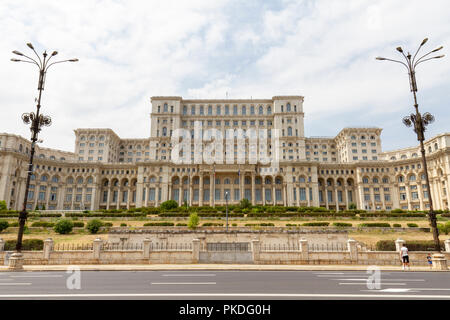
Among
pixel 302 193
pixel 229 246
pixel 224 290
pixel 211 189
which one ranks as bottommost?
pixel 229 246

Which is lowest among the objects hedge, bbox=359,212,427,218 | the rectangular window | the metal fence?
the metal fence

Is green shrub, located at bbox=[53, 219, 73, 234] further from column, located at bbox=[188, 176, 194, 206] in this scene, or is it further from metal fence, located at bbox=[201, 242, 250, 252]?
column, located at bbox=[188, 176, 194, 206]

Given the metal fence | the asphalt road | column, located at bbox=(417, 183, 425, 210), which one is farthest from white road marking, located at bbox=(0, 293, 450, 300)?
column, located at bbox=(417, 183, 425, 210)

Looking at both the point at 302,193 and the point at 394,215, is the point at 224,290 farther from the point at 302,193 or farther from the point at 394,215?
the point at 302,193

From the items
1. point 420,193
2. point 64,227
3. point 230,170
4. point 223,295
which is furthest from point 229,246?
point 420,193

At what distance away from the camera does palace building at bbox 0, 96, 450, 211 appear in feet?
268

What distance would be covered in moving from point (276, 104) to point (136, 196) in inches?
2187

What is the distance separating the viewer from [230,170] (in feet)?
264

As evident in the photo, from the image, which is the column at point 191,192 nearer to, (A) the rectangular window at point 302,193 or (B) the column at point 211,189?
(B) the column at point 211,189

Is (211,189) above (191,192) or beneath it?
above

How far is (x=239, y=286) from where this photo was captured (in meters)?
12.6
